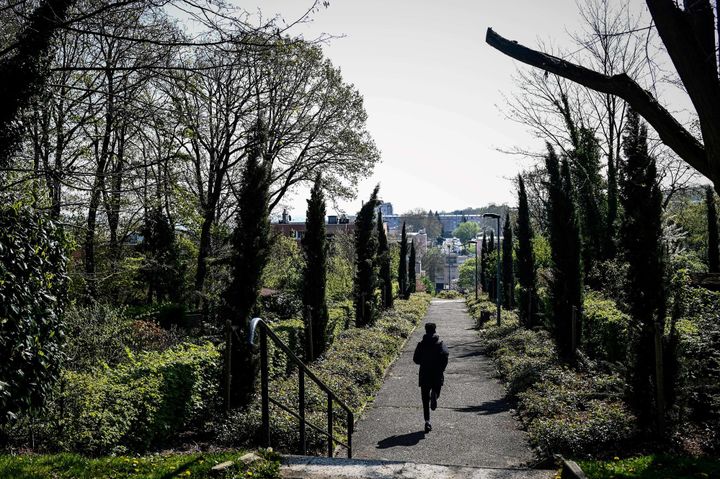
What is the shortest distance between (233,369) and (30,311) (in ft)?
15.8

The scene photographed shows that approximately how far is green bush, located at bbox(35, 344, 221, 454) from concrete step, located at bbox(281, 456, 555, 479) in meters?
3.14

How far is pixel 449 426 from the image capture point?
9.96 metres

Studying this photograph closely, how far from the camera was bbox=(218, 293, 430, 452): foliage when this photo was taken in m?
8.54

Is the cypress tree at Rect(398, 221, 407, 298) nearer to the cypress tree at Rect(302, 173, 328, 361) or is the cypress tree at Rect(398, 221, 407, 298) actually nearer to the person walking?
the cypress tree at Rect(302, 173, 328, 361)

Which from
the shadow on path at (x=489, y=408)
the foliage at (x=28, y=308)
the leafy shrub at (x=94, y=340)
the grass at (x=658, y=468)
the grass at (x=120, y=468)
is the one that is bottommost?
the shadow on path at (x=489, y=408)

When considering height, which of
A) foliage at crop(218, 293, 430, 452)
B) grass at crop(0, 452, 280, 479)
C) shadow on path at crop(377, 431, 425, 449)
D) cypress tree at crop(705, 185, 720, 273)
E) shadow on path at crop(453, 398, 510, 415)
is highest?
cypress tree at crop(705, 185, 720, 273)

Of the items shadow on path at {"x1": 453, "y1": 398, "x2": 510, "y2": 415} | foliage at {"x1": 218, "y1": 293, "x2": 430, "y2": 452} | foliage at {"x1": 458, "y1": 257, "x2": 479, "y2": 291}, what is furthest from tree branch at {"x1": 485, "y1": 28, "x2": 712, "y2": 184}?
foliage at {"x1": 458, "y1": 257, "x2": 479, "y2": 291}

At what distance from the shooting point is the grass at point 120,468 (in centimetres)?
506

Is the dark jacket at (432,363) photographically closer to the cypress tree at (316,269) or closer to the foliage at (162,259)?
the cypress tree at (316,269)

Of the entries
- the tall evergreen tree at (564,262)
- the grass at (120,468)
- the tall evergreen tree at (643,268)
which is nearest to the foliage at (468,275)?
the tall evergreen tree at (564,262)

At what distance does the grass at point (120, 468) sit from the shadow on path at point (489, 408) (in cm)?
642

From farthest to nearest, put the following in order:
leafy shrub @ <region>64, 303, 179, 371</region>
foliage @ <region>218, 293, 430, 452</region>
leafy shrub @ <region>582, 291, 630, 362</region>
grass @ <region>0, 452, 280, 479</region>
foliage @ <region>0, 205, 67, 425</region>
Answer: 1. leafy shrub @ <region>582, 291, 630, 362</region>
2. leafy shrub @ <region>64, 303, 179, 371</region>
3. foliage @ <region>218, 293, 430, 452</region>
4. foliage @ <region>0, 205, 67, 425</region>
5. grass @ <region>0, 452, 280, 479</region>

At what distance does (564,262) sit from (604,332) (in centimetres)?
300

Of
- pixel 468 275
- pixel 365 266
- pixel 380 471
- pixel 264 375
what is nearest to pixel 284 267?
pixel 365 266
